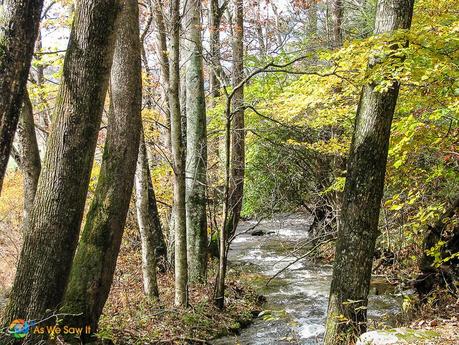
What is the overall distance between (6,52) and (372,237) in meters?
4.84

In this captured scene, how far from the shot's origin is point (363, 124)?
575cm

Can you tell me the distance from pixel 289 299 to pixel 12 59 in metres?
7.75

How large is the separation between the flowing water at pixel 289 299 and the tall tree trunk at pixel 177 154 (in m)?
1.18

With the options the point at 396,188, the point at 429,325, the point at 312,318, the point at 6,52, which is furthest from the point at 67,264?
the point at 396,188

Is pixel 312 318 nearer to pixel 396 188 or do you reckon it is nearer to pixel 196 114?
pixel 396 188

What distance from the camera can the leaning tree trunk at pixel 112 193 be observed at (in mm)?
5074

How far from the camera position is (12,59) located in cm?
381

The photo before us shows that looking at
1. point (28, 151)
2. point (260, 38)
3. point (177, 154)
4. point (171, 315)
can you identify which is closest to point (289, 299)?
point (171, 315)

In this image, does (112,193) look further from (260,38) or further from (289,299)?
(260,38)

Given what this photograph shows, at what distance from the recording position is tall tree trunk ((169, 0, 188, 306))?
7.13 metres

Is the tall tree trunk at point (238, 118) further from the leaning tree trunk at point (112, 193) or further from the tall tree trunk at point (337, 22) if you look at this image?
the leaning tree trunk at point (112, 193)

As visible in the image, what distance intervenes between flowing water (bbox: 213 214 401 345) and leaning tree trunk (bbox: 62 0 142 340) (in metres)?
Result: 2.24

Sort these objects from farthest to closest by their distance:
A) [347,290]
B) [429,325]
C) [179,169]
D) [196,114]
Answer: [196,114] → [179,169] → [347,290] → [429,325]

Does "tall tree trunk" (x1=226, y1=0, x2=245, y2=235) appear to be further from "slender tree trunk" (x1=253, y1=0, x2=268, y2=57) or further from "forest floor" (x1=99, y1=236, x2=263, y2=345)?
"forest floor" (x1=99, y1=236, x2=263, y2=345)
